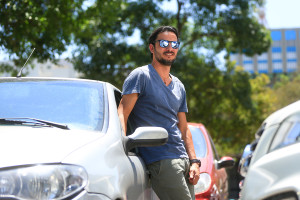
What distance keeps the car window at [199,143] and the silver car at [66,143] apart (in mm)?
3060

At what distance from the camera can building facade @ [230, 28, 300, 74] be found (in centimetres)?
14938

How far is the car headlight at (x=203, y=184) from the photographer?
237 inches

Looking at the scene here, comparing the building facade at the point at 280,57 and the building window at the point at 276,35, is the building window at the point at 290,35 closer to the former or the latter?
the building facade at the point at 280,57

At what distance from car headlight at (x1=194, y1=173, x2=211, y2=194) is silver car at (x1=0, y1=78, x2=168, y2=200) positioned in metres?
2.27

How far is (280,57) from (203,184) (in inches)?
5897

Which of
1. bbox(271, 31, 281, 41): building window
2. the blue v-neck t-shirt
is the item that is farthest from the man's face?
bbox(271, 31, 281, 41): building window

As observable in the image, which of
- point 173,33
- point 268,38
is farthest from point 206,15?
point 173,33

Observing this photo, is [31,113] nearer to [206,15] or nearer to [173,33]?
[173,33]

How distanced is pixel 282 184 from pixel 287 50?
152771 millimetres

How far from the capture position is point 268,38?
25.9m

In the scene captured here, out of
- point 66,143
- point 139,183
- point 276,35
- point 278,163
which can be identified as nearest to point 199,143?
point 139,183

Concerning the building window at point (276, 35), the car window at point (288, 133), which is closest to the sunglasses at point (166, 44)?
the car window at point (288, 133)

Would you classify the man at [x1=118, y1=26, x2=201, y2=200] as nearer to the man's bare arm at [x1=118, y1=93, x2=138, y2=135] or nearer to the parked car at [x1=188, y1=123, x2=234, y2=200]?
the man's bare arm at [x1=118, y1=93, x2=138, y2=135]

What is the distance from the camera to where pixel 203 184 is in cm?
610
